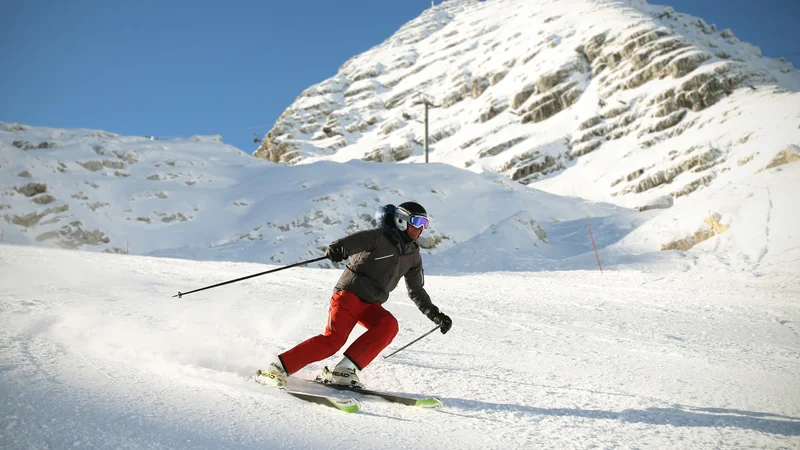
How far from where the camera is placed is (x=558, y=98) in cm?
6900

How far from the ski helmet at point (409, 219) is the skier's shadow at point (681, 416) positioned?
1.35 meters

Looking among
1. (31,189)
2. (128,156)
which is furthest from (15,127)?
(31,189)

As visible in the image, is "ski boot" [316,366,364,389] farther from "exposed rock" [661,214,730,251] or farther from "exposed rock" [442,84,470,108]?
"exposed rock" [442,84,470,108]

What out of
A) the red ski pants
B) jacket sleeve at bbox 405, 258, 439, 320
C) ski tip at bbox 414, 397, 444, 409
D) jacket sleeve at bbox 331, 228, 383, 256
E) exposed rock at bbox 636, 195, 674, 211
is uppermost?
exposed rock at bbox 636, 195, 674, 211

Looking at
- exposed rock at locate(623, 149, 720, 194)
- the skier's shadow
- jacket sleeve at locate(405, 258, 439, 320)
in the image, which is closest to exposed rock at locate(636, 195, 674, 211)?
exposed rock at locate(623, 149, 720, 194)

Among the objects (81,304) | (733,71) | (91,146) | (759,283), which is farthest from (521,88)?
(81,304)

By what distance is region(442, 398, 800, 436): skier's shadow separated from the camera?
3080 mm

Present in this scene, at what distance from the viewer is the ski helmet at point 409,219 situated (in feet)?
12.7

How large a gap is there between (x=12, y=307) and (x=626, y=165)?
2000 inches

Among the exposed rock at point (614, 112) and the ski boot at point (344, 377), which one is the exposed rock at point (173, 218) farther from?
the exposed rock at point (614, 112)

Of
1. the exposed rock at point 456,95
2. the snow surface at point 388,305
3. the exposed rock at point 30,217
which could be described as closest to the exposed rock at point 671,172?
the snow surface at point 388,305

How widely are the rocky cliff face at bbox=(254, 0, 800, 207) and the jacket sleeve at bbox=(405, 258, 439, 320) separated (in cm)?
3223

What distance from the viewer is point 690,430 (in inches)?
118

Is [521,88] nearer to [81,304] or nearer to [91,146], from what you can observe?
[91,146]
